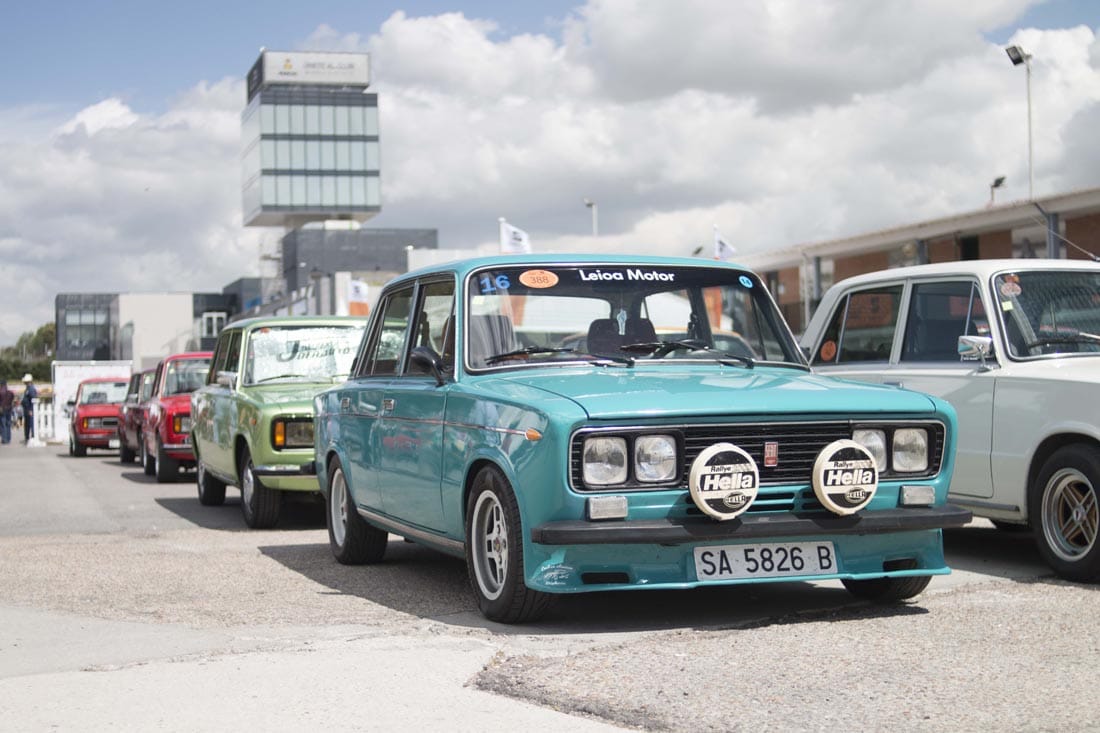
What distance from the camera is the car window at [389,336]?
8.37m

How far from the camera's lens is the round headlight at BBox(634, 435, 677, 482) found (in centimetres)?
607

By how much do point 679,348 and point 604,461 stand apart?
1.49m

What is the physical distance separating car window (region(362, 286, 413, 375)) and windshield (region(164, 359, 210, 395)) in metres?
11.5

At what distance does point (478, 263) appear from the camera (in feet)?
25.0

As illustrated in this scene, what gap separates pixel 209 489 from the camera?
14.4m

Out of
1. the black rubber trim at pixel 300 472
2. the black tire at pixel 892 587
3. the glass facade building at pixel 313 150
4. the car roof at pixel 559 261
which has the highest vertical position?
the glass facade building at pixel 313 150

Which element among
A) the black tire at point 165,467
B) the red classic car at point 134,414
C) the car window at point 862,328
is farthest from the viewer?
the red classic car at point 134,414

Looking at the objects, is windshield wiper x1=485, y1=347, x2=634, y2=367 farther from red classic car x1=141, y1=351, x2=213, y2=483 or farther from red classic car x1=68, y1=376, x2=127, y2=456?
red classic car x1=68, y1=376, x2=127, y2=456

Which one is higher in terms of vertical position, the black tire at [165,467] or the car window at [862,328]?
the car window at [862,328]

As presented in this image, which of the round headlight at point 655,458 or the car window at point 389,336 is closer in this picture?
the round headlight at point 655,458

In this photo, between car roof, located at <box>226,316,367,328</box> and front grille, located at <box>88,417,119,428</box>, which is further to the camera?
front grille, located at <box>88,417,119,428</box>

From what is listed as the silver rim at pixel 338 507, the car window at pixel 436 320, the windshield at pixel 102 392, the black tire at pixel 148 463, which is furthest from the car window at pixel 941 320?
the windshield at pixel 102 392

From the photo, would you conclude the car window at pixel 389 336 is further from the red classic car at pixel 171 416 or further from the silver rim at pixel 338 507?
the red classic car at pixel 171 416

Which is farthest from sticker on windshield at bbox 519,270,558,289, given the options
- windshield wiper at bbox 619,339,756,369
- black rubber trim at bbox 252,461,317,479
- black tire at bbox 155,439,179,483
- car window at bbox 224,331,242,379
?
black tire at bbox 155,439,179,483
